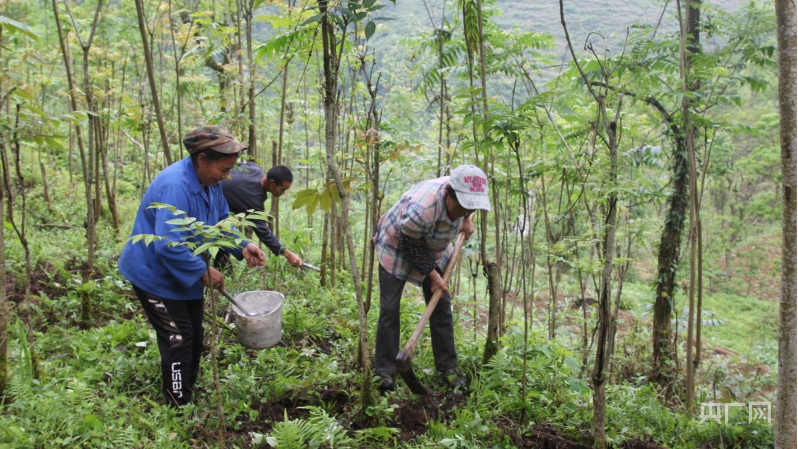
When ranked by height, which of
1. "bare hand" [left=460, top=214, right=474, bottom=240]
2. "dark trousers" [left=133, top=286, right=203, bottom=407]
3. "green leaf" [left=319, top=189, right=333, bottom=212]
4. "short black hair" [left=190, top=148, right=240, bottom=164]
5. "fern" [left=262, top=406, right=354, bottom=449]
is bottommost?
"fern" [left=262, top=406, right=354, bottom=449]

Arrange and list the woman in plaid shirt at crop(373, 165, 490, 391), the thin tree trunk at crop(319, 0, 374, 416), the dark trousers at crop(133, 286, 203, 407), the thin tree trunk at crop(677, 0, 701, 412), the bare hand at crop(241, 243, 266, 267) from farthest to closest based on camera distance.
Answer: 1. the thin tree trunk at crop(677, 0, 701, 412)
2. the bare hand at crop(241, 243, 266, 267)
3. the woman in plaid shirt at crop(373, 165, 490, 391)
4. the dark trousers at crop(133, 286, 203, 407)
5. the thin tree trunk at crop(319, 0, 374, 416)

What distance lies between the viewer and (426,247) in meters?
3.33

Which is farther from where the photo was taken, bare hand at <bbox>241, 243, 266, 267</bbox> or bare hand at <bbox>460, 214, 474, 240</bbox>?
bare hand at <bbox>460, 214, 474, 240</bbox>

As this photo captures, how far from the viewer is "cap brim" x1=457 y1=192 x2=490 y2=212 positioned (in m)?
2.90

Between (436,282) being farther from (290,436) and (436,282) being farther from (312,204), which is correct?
(290,436)

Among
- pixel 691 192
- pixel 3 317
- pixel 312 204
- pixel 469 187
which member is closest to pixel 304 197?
pixel 312 204

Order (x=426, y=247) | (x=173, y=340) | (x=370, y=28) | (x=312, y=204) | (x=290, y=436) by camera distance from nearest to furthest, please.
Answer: (x=370, y=28), (x=290, y=436), (x=173, y=340), (x=312, y=204), (x=426, y=247)

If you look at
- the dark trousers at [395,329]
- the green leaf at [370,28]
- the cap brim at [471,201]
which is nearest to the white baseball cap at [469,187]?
the cap brim at [471,201]

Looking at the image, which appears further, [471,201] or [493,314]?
[493,314]

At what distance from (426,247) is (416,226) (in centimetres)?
27

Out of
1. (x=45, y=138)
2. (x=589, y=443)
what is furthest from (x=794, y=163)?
(x=45, y=138)

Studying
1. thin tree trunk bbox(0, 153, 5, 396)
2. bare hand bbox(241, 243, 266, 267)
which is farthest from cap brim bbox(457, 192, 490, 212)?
thin tree trunk bbox(0, 153, 5, 396)

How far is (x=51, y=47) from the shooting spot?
31.1 feet

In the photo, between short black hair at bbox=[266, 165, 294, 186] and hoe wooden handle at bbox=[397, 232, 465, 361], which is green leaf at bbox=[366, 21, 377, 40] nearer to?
hoe wooden handle at bbox=[397, 232, 465, 361]
